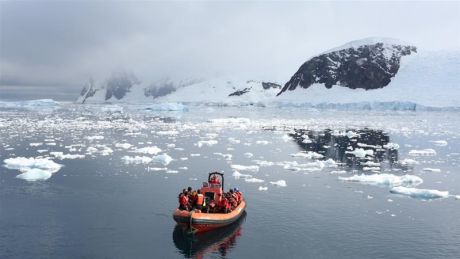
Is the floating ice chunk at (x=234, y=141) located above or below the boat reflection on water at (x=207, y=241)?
above

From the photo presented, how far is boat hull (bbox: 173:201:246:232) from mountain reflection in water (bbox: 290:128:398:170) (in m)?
17.7

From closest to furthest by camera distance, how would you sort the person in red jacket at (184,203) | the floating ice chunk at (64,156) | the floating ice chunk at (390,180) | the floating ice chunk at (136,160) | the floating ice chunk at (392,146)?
the person in red jacket at (184,203), the floating ice chunk at (390,180), the floating ice chunk at (136,160), the floating ice chunk at (64,156), the floating ice chunk at (392,146)

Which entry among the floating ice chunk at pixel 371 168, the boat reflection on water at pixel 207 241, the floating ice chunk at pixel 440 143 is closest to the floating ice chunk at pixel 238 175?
the floating ice chunk at pixel 371 168

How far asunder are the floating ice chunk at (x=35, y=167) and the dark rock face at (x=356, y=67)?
13658 cm

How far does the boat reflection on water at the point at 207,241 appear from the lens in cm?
1886

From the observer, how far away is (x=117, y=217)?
22.4 meters

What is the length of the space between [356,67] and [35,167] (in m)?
143

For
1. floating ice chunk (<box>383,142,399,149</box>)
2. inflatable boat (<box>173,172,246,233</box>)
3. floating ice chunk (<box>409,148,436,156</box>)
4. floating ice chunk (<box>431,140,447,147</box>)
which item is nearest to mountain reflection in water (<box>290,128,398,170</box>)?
floating ice chunk (<box>383,142,399,149</box>)

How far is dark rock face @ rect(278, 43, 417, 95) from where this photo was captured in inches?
6176

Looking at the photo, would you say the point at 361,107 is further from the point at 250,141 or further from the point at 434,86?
the point at 250,141

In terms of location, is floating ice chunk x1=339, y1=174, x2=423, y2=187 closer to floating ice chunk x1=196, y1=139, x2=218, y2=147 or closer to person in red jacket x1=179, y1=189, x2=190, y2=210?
person in red jacket x1=179, y1=189, x2=190, y2=210

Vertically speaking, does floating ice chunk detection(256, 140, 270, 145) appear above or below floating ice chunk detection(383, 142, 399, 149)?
below

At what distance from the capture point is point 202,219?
20609 millimetres

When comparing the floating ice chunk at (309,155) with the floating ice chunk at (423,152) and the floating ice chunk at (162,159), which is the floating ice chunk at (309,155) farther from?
Answer: the floating ice chunk at (162,159)
